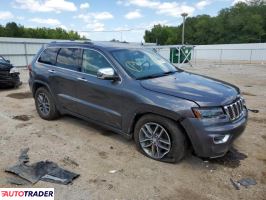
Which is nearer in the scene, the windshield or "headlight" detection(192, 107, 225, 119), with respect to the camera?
"headlight" detection(192, 107, 225, 119)

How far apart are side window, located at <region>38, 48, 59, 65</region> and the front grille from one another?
145 inches

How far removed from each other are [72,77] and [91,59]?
0.54 metres

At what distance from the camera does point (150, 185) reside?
356 cm

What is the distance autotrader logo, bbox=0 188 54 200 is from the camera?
3143mm

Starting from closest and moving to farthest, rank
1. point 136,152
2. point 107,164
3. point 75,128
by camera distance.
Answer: point 107,164
point 136,152
point 75,128

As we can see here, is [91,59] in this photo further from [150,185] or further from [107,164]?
[150,185]

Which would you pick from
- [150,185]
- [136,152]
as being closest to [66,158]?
[136,152]

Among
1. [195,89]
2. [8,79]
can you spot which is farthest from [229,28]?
[195,89]

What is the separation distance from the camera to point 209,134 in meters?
3.68

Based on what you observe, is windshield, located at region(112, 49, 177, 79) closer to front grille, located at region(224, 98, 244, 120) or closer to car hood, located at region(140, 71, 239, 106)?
car hood, located at region(140, 71, 239, 106)

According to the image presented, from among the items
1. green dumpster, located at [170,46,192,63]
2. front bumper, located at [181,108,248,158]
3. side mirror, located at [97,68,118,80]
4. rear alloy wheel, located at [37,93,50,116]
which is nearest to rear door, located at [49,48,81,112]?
rear alloy wheel, located at [37,93,50,116]

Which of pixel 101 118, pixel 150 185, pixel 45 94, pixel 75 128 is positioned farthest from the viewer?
pixel 45 94

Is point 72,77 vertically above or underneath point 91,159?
above

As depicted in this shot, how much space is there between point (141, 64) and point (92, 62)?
900 mm
